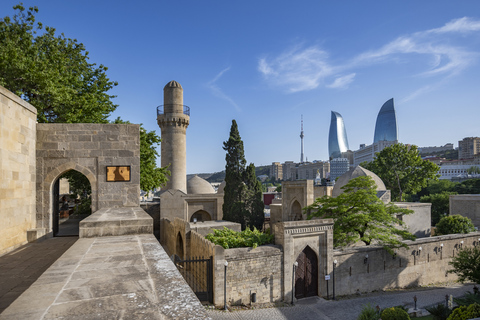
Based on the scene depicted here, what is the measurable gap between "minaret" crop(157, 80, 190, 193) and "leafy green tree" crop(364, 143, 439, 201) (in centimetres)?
2933

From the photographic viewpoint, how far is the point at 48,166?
934 cm

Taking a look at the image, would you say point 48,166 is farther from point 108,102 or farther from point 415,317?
point 415,317

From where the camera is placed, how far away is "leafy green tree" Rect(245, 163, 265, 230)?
3025 centimetres

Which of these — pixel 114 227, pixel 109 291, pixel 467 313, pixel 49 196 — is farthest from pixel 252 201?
pixel 109 291

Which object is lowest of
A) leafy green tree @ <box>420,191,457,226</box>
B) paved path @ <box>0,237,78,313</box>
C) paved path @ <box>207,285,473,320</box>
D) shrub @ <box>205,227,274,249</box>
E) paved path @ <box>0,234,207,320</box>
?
paved path @ <box>207,285,473,320</box>

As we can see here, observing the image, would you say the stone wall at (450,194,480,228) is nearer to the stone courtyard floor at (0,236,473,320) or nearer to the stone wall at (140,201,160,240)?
the stone courtyard floor at (0,236,473,320)

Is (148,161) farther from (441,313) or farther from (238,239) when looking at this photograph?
(441,313)

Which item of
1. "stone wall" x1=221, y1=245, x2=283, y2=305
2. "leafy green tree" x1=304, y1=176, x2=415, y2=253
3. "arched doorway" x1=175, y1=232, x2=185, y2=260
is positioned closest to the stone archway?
"stone wall" x1=221, y1=245, x2=283, y2=305

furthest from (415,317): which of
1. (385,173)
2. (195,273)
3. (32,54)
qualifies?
(385,173)

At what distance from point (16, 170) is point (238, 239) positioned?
1092cm

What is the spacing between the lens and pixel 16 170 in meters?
7.66

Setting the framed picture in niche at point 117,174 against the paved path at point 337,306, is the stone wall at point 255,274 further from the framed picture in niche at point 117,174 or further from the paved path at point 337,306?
the framed picture in niche at point 117,174

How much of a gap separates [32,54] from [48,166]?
35.1 ft

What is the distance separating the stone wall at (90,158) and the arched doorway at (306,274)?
1100 centimetres
